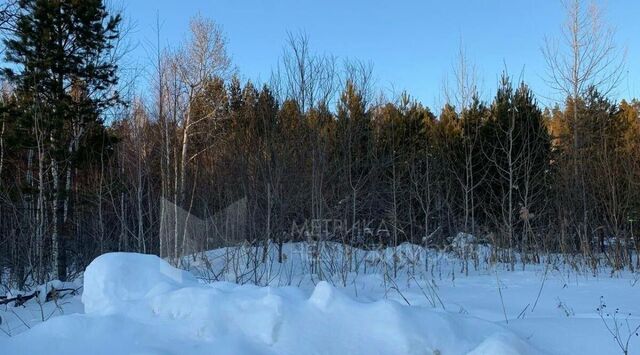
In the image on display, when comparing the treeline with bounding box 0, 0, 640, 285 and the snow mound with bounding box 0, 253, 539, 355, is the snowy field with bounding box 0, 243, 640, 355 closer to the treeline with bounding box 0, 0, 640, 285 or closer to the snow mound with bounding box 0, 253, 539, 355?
the snow mound with bounding box 0, 253, 539, 355

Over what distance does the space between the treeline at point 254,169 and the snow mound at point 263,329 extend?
3.31m

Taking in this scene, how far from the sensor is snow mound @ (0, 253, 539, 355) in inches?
102

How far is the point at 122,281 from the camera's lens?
3.46 meters

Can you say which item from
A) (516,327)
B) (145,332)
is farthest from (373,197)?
(145,332)

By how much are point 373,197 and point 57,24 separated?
7682mm

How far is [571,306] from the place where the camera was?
167 inches

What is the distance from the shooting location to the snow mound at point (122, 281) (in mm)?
3334

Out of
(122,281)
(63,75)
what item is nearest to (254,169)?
(122,281)

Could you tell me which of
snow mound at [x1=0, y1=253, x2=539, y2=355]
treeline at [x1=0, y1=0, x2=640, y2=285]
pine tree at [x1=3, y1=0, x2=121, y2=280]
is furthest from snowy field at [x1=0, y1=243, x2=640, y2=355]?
pine tree at [x1=3, y1=0, x2=121, y2=280]

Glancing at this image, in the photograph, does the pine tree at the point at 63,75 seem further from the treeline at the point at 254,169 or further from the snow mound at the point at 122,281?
the snow mound at the point at 122,281

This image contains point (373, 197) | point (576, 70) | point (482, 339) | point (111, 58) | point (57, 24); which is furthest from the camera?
point (576, 70)

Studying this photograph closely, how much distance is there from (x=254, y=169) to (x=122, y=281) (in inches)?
149

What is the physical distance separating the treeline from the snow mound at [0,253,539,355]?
331 centimetres

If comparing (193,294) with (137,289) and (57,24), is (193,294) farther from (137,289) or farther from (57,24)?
(57,24)
